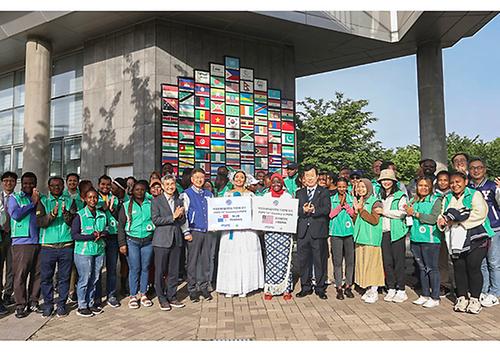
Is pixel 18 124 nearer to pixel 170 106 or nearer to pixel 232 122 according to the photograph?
pixel 170 106

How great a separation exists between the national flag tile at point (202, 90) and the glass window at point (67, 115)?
152 inches

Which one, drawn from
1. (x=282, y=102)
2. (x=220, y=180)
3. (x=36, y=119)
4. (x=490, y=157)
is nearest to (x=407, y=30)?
(x=282, y=102)

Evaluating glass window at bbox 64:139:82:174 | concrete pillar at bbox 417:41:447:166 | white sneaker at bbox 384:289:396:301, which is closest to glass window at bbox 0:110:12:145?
glass window at bbox 64:139:82:174

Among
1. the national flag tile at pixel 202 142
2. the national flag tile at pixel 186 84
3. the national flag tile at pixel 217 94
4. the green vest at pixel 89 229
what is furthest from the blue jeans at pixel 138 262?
the national flag tile at pixel 217 94

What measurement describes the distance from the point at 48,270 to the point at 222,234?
2.21 meters

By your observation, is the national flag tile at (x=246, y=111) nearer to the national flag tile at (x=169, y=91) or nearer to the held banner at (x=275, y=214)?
the national flag tile at (x=169, y=91)

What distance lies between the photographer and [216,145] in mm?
11164

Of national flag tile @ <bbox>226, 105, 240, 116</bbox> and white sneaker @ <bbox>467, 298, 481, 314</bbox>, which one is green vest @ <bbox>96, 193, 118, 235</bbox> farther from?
national flag tile @ <bbox>226, 105, 240, 116</bbox>

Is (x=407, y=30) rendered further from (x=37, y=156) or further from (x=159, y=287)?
(x=37, y=156)

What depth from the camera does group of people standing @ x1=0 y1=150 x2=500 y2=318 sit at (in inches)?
190

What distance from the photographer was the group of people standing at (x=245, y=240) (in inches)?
190

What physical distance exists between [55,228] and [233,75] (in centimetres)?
775

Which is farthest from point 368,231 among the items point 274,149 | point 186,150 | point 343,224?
point 274,149

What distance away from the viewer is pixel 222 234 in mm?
5742
